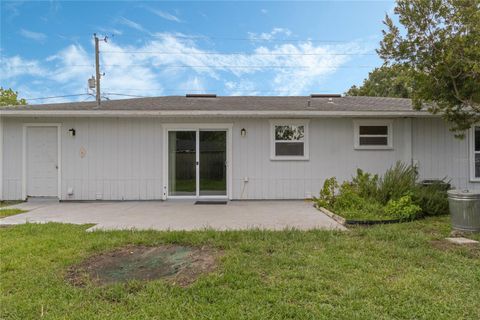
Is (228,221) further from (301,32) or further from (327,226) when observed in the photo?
(301,32)

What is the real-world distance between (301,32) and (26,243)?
16373mm

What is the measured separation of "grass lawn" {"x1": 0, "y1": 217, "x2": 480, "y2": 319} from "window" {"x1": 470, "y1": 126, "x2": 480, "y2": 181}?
551 centimetres

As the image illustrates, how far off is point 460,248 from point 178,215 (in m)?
5.31

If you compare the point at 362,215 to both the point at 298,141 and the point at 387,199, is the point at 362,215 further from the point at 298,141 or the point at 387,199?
the point at 298,141

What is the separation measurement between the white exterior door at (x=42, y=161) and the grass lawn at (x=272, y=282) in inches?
181

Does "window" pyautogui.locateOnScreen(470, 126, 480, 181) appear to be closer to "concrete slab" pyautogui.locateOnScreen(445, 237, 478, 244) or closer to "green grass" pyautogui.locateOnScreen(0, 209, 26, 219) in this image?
"concrete slab" pyautogui.locateOnScreen(445, 237, 478, 244)

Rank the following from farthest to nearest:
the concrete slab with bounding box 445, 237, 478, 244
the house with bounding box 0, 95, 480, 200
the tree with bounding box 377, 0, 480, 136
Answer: the house with bounding box 0, 95, 480, 200, the tree with bounding box 377, 0, 480, 136, the concrete slab with bounding box 445, 237, 478, 244

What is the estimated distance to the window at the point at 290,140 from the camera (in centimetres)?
911

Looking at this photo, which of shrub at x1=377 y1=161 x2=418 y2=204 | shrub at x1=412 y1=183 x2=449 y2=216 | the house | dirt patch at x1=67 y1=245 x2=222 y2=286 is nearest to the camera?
dirt patch at x1=67 y1=245 x2=222 y2=286

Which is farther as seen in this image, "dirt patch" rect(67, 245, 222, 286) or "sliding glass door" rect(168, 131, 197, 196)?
"sliding glass door" rect(168, 131, 197, 196)

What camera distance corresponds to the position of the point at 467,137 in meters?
9.22

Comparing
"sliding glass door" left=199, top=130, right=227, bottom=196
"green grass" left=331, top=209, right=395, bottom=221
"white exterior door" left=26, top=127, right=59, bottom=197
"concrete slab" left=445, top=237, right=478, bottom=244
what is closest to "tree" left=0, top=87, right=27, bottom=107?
"white exterior door" left=26, top=127, right=59, bottom=197

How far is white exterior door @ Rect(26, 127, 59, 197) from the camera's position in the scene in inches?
352

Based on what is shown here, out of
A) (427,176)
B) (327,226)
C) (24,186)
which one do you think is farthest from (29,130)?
(427,176)
